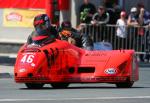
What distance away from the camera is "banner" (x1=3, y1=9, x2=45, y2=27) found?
1163 inches

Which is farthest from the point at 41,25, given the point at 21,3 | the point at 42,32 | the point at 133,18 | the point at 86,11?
the point at 21,3

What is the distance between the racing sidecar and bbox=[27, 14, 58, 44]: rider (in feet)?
0.52

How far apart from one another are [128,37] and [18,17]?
178 inches

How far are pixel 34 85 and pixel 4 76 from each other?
4855 millimetres

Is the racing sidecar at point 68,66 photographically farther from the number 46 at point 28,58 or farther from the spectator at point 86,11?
the spectator at point 86,11

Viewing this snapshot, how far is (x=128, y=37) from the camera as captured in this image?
89.7 feet

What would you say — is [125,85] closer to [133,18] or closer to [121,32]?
[121,32]

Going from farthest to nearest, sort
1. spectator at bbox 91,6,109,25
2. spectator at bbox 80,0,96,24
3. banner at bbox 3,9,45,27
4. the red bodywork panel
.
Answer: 1. banner at bbox 3,9,45,27
2. spectator at bbox 80,0,96,24
3. spectator at bbox 91,6,109,25
4. the red bodywork panel

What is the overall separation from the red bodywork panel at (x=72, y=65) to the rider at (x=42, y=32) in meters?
0.19

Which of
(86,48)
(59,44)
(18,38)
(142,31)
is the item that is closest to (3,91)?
(59,44)

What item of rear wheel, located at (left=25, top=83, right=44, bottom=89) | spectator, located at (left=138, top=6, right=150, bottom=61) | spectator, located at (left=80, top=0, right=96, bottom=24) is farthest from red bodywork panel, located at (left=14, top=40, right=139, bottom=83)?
spectator, located at (left=80, top=0, right=96, bottom=24)

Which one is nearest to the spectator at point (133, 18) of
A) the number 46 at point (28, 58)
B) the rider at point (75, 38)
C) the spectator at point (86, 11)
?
the spectator at point (86, 11)

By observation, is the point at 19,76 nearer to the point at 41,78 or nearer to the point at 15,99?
the point at 41,78

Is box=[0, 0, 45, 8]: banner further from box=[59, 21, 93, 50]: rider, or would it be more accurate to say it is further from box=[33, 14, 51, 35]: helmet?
box=[33, 14, 51, 35]: helmet
